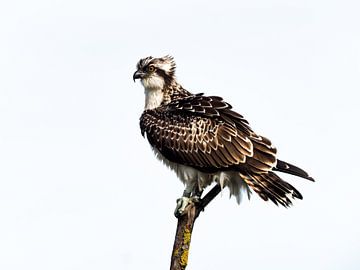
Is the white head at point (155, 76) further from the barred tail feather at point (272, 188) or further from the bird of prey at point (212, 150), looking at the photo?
the barred tail feather at point (272, 188)

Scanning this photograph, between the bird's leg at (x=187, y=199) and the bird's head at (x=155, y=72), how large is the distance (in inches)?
99.5

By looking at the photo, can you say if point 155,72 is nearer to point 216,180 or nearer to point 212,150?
point 212,150

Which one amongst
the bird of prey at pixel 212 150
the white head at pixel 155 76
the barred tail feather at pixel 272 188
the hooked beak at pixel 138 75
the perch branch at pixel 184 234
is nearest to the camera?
the perch branch at pixel 184 234

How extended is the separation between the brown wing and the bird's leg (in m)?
0.40

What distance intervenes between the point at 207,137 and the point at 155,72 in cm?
239

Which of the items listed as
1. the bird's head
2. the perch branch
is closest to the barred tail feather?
the perch branch

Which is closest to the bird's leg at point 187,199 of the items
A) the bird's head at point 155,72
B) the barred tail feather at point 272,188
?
the barred tail feather at point 272,188

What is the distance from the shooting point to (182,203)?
13.0 meters

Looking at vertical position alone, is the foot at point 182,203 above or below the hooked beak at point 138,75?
below

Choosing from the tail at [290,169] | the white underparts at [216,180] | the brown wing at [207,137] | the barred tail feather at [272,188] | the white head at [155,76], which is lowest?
the barred tail feather at [272,188]

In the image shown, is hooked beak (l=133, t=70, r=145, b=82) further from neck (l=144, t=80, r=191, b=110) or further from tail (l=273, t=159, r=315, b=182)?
tail (l=273, t=159, r=315, b=182)

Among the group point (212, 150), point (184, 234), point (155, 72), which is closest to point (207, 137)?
point (212, 150)

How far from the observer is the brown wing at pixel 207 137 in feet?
44.9

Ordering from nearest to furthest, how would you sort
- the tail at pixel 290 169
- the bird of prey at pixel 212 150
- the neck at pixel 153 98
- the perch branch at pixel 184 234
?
the perch branch at pixel 184 234
the bird of prey at pixel 212 150
the tail at pixel 290 169
the neck at pixel 153 98
